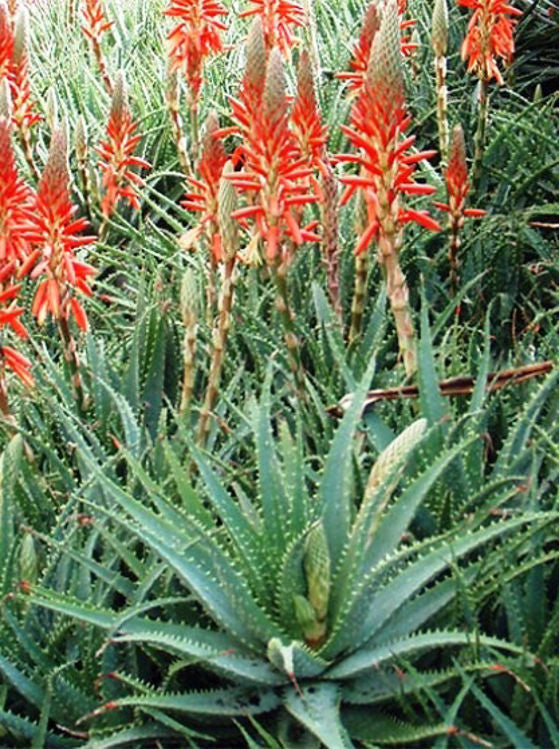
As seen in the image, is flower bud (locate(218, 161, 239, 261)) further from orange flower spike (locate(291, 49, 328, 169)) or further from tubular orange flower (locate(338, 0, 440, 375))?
orange flower spike (locate(291, 49, 328, 169))

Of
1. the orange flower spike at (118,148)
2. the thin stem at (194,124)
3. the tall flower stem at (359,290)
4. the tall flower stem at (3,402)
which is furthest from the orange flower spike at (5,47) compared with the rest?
the tall flower stem at (359,290)

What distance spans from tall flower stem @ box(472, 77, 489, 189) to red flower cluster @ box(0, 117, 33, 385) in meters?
1.25

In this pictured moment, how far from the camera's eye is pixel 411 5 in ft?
15.4

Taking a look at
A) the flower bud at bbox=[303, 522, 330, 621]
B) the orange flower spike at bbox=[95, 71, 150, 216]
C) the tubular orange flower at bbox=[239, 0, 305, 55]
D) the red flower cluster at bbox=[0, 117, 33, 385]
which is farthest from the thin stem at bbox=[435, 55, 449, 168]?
the flower bud at bbox=[303, 522, 330, 621]

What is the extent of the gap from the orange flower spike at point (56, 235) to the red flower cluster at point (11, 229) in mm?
27

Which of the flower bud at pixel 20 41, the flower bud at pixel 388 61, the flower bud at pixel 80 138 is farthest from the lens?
the flower bud at pixel 80 138

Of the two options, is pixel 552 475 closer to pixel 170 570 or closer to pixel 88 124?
pixel 170 570

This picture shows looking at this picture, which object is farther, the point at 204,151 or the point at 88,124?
the point at 88,124

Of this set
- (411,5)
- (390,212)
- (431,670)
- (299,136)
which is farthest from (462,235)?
(411,5)

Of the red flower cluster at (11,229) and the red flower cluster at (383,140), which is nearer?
the red flower cluster at (383,140)

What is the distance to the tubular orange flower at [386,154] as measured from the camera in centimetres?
175

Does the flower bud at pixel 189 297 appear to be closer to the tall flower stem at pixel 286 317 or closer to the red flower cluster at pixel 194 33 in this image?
the tall flower stem at pixel 286 317

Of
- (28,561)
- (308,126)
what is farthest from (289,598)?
(308,126)

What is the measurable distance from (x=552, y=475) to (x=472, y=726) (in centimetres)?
46
